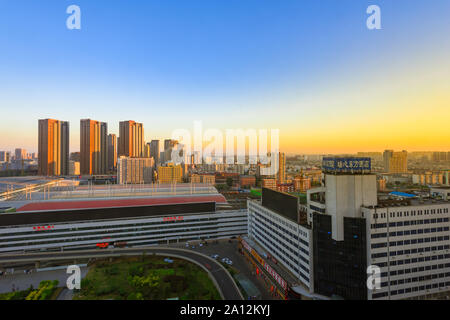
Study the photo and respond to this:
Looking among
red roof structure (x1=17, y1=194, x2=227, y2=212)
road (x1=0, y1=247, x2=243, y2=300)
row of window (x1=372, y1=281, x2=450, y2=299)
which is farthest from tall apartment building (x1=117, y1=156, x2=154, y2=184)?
row of window (x1=372, y1=281, x2=450, y2=299)

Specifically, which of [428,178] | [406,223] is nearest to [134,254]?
[406,223]

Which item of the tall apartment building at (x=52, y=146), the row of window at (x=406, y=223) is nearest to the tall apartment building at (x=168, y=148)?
the tall apartment building at (x=52, y=146)

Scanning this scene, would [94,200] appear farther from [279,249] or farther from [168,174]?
[168,174]

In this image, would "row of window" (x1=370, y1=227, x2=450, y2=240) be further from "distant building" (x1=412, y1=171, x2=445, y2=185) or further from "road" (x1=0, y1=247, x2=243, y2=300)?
"distant building" (x1=412, y1=171, x2=445, y2=185)

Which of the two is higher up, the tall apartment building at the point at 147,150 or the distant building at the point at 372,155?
the tall apartment building at the point at 147,150

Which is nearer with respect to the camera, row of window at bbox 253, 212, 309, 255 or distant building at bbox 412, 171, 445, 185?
row of window at bbox 253, 212, 309, 255

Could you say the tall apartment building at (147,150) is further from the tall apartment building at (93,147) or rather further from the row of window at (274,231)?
the row of window at (274,231)
